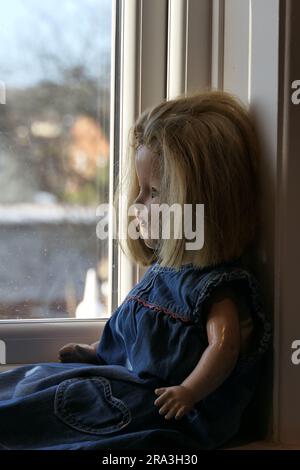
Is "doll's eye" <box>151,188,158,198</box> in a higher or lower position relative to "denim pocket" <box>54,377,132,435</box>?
higher

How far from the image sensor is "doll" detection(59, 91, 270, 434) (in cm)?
91

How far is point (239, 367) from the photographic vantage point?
93cm

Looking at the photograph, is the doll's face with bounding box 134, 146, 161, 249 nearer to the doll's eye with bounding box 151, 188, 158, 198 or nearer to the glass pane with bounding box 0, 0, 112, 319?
the doll's eye with bounding box 151, 188, 158, 198

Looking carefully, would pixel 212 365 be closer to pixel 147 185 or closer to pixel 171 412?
pixel 171 412

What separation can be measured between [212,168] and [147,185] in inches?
4.8

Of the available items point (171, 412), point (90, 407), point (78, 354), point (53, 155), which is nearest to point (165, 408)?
point (171, 412)

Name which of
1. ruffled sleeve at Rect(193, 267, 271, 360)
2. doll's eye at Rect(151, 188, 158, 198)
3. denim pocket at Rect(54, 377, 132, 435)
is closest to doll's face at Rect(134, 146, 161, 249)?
doll's eye at Rect(151, 188, 158, 198)

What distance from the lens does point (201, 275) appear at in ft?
3.15

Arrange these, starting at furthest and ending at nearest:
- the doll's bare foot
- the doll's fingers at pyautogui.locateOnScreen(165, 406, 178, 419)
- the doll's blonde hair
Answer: the doll's bare foot, the doll's blonde hair, the doll's fingers at pyautogui.locateOnScreen(165, 406, 178, 419)

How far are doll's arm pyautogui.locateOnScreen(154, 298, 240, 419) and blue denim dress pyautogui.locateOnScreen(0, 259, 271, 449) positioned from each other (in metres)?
0.03

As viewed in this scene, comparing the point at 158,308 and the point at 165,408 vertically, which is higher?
the point at 158,308
